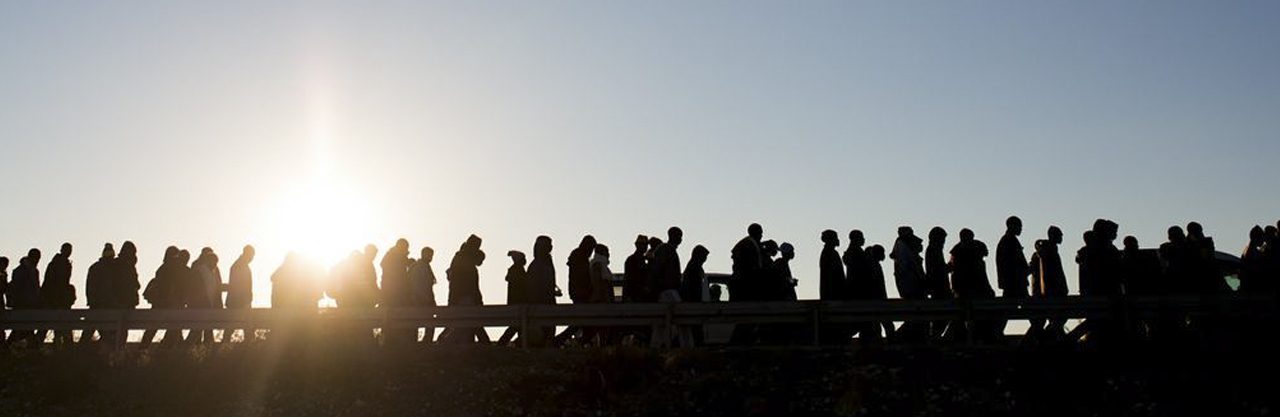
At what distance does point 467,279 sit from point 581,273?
1565 mm

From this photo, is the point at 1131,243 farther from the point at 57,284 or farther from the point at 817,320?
the point at 57,284

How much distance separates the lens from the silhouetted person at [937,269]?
21.0 metres

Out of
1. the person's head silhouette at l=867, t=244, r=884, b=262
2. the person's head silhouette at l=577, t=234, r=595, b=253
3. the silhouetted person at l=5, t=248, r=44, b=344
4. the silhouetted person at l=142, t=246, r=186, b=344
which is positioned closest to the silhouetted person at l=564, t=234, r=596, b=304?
the person's head silhouette at l=577, t=234, r=595, b=253

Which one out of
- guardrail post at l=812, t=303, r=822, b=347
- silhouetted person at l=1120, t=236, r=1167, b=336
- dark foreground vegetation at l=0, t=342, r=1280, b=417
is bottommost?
dark foreground vegetation at l=0, t=342, r=1280, b=417

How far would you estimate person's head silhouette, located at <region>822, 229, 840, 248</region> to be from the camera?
69.3 feet

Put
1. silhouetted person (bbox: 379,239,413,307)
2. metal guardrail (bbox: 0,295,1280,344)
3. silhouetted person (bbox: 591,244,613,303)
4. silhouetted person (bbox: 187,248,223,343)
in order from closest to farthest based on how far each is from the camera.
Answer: metal guardrail (bbox: 0,295,1280,344), silhouetted person (bbox: 591,244,613,303), silhouetted person (bbox: 379,239,413,307), silhouetted person (bbox: 187,248,223,343)

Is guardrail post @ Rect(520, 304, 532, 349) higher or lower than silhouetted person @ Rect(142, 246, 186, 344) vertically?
lower

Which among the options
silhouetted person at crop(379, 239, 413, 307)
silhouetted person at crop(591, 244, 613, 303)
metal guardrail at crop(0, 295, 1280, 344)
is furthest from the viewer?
silhouetted person at crop(379, 239, 413, 307)

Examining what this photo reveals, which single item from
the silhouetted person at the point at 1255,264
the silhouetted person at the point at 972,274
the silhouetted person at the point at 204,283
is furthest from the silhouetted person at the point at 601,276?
the silhouetted person at the point at 1255,264

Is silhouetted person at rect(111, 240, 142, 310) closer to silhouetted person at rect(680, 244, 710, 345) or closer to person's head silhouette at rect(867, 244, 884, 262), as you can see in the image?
silhouetted person at rect(680, 244, 710, 345)

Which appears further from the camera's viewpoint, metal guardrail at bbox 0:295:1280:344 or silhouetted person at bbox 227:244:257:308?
silhouetted person at bbox 227:244:257:308

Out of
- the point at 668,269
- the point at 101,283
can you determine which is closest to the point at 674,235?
the point at 668,269

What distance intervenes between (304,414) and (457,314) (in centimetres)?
268

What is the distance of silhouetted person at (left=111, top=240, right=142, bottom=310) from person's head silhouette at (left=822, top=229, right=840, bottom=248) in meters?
9.68
